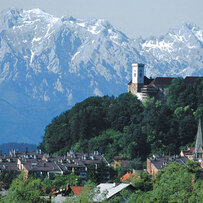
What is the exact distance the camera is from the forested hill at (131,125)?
117688 mm

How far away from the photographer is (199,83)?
129875 mm

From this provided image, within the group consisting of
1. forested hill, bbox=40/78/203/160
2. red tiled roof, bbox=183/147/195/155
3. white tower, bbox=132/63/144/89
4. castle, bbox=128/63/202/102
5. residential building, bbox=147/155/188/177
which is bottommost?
residential building, bbox=147/155/188/177

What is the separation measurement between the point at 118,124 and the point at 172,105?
28.3ft

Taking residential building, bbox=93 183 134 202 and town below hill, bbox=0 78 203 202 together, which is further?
town below hill, bbox=0 78 203 202

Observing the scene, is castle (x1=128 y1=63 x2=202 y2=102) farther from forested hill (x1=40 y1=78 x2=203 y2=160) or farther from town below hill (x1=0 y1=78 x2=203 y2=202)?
forested hill (x1=40 y1=78 x2=203 y2=160)

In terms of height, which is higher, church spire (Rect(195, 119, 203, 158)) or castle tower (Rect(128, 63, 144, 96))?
castle tower (Rect(128, 63, 144, 96))

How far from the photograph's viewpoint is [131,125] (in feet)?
399

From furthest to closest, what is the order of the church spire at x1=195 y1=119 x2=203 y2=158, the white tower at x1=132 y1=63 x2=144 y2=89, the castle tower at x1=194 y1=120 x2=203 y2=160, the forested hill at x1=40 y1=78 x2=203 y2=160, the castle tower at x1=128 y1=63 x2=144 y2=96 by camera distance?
the white tower at x1=132 y1=63 x2=144 y2=89 → the castle tower at x1=128 y1=63 x2=144 y2=96 → the forested hill at x1=40 y1=78 x2=203 y2=160 → the church spire at x1=195 y1=119 x2=203 y2=158 → the castle tower at x1=194 y1=120 x2=203 y2=160

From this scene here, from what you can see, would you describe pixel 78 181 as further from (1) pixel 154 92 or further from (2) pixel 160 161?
(1) pixel 154 92

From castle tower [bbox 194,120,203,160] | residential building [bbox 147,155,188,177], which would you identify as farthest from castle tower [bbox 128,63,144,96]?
residential building [bbox 147,155,188,177]

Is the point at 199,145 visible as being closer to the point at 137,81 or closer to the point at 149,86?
the point at 149,86

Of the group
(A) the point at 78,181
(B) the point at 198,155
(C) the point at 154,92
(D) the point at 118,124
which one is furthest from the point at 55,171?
(C) the point at 154,92

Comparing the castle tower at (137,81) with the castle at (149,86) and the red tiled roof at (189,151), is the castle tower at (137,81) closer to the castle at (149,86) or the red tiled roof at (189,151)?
the castle at (149,86)

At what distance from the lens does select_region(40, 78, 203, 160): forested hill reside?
118m
